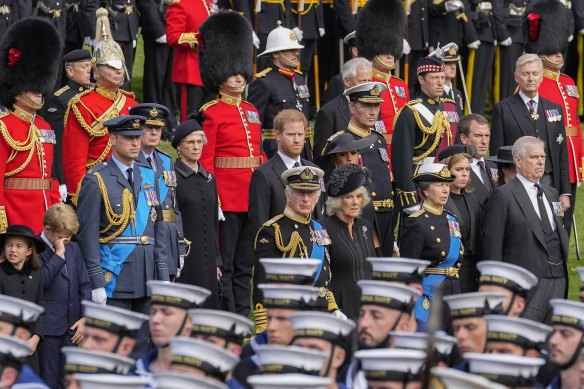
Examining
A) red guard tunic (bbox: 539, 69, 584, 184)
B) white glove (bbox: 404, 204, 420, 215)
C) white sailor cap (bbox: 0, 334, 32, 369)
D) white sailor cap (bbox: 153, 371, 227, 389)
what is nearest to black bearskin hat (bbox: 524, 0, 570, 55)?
red guard tunic (bbox: 539, 69, 584, 184)

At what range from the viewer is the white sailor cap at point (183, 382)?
24.0 feet

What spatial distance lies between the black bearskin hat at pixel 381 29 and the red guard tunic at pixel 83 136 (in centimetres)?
319

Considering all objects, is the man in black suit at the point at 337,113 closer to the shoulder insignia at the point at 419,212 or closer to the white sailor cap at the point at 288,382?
the shoulder insignia at the point at 419,212

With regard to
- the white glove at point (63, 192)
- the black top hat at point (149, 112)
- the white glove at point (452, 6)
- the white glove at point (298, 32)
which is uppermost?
the white glove at point (452, 6)

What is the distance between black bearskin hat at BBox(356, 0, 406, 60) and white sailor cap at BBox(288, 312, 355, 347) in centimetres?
625

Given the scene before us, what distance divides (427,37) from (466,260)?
650cm

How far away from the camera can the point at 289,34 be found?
13102 millimetres

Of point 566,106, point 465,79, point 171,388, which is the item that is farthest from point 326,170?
point 465,79

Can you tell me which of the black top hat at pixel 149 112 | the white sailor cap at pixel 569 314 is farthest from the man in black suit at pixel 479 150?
the white sailor cap at pixel 569 314

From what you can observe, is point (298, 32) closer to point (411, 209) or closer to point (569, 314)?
point (411, 209)

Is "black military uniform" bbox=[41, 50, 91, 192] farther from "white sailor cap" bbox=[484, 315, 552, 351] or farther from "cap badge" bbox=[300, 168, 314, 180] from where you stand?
"white sailor cap" bbox=[484, 315, 552, 351]

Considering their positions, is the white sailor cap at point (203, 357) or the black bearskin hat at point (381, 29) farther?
the black bearskin hat at point (381, 29)

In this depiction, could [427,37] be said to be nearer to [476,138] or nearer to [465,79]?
[465,79]

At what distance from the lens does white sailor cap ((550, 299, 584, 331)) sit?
28.0 feet
